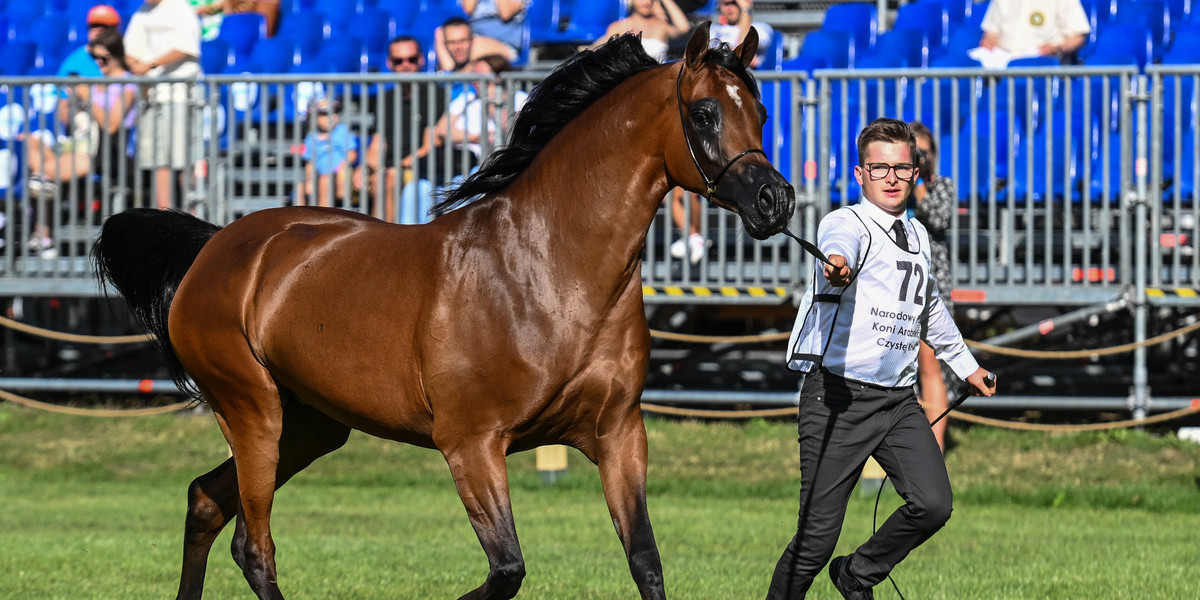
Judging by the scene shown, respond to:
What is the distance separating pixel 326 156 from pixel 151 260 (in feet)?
14.6

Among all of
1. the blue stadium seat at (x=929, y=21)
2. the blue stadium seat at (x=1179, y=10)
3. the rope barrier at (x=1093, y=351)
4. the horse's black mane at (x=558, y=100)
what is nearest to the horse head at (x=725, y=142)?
the horse's black mane at (x=558, y=100)

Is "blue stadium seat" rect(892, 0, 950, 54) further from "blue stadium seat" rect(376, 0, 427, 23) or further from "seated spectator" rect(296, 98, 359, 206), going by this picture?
"seated spectator" rect(296, 98, 359, 206)

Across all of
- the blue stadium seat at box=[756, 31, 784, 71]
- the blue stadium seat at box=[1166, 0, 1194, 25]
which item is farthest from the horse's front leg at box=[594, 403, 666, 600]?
the blue stadium seat at box=[1166, 0, 1194, 25]

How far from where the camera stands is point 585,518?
8844mm

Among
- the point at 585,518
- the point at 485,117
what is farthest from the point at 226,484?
the point at 485,117

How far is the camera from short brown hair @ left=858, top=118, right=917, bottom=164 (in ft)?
15.9

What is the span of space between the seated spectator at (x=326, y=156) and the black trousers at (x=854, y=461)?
255 inches

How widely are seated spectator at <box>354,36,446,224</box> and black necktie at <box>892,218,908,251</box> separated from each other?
5896 millimetres

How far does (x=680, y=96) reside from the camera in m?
4.70

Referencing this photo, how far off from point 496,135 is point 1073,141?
4.12 m

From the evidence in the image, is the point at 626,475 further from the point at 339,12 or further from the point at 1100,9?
the point at 339,12

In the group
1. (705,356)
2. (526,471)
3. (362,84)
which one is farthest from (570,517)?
(362,84)

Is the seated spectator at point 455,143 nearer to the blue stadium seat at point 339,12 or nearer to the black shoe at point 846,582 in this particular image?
the blue stadium seat at point 339,12

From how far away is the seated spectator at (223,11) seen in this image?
1352 cm
